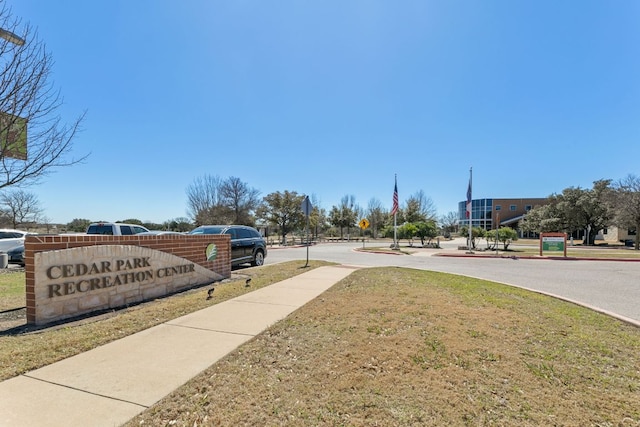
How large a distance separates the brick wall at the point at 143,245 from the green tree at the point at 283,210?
103 feet

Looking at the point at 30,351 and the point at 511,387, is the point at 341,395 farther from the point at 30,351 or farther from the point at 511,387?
the point at 30,351

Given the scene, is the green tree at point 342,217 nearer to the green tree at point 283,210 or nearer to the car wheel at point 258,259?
the green tree at point 283,210

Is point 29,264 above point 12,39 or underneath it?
underneath

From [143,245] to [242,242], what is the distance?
5.83 m

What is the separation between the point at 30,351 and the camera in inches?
150

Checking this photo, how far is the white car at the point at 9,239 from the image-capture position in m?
15.2

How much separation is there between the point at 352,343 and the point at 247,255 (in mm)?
9482

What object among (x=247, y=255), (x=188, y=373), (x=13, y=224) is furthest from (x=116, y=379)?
(x=13, y=224)

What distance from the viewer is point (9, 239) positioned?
15.5 m

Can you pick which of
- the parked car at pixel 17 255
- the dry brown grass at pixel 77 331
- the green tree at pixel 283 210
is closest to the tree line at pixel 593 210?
the green tree at pixel 283 210

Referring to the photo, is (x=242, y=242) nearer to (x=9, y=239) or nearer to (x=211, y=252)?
(x=211, y=252)

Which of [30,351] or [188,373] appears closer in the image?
[188,373]

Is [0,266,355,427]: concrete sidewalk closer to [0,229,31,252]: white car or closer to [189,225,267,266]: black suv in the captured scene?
[189,225,267,266]: black suv

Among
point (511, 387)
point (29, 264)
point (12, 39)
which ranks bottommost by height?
point (511, 387)
